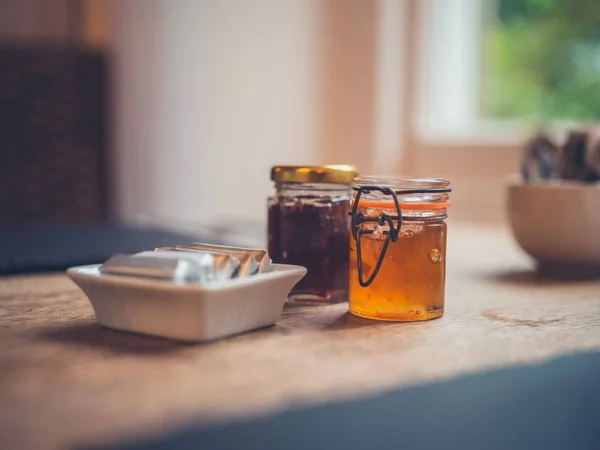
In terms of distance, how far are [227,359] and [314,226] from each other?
216mm

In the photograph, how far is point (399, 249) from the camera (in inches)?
25.0

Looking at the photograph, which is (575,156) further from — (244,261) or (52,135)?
(52,135)

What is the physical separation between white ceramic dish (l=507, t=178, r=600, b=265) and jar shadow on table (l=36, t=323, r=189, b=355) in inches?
22.3

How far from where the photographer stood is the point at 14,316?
2.12 ft

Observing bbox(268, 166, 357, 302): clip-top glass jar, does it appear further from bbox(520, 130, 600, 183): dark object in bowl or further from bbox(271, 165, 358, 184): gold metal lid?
bbox(520, 130, 600, 183): dark object in bowl

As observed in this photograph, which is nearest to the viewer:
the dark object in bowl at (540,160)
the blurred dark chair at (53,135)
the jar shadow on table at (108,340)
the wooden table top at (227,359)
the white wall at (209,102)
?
the wooden table top at (227,359)

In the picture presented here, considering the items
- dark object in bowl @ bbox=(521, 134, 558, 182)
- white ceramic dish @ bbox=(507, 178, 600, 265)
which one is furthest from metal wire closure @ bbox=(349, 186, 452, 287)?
dark object in bowl @ bbox=(521, 134, 558, 182)

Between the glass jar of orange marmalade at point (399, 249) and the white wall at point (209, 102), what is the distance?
133 cm

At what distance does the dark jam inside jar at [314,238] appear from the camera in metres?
0.71

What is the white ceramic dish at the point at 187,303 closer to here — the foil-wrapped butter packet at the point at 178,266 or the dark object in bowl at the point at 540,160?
the foil-wrapped butter packet at the point at 178,266

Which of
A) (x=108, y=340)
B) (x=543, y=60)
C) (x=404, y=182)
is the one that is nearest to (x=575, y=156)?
(x=404, y=182)

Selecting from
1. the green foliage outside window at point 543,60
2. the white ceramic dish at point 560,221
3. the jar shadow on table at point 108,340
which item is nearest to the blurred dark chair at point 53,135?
the green foliage outside window at point 543,60

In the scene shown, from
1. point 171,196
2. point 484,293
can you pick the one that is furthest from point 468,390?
point 171,196

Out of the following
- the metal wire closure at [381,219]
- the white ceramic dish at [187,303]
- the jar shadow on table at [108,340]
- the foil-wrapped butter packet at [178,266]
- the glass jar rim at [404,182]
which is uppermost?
the glass jar rim at [404,182]
